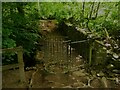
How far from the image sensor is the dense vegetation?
152 inches

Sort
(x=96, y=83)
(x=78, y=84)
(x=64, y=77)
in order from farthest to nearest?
1. (x=64, y=77)
2. (x=96, y=83)
3. (x=78, y=84)

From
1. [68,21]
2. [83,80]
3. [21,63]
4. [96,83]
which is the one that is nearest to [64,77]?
[83,80]

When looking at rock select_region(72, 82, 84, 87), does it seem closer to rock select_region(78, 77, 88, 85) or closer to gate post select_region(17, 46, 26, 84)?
rock select_region(78, 77, 88, 85)

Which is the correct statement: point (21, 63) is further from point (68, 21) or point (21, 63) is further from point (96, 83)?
point (68, 21)

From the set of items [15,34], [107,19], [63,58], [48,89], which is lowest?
[48,89]

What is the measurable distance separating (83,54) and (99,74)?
1348 mm

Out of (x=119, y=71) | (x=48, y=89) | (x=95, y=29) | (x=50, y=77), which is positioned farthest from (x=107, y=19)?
(x=48, y=89)

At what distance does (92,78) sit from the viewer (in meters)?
3.88

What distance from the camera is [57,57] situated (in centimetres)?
513

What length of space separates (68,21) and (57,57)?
12.1ft

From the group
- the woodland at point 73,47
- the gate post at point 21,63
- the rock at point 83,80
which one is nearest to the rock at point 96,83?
the woodland at point 73,47

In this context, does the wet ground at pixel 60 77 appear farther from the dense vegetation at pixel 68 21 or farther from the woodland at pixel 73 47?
the dense vegetation at pixel 68 21

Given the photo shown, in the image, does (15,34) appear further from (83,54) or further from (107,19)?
(107,19)

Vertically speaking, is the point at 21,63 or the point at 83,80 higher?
the point at 21,63
